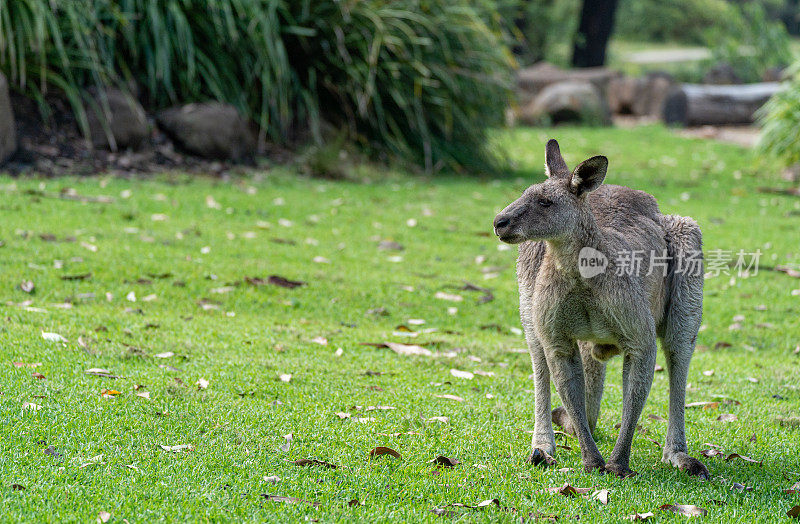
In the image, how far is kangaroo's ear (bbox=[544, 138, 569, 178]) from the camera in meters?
4.22

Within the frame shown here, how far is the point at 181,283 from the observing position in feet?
23.5

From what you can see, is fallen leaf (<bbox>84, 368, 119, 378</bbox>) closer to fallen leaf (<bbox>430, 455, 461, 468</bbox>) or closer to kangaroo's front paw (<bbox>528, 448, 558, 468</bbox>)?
fallen leaf (<bbox>430, 455, 461, 468</bbox>)

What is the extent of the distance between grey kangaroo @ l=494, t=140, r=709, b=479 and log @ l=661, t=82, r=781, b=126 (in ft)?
54.2

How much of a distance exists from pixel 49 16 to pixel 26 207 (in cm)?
257

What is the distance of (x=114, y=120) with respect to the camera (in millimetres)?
10547

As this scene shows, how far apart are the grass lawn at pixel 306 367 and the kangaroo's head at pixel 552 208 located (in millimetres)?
1129

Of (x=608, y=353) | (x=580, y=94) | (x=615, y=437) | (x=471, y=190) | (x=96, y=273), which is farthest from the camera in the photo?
(x=580, y=94)

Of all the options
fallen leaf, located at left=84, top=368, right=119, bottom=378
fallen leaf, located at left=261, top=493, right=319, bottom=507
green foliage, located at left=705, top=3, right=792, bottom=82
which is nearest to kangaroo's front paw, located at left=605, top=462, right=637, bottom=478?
fallen leaf, located at left=261, top=493, right=319, bottom=507

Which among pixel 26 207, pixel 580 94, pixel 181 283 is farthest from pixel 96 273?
pixel 580 94

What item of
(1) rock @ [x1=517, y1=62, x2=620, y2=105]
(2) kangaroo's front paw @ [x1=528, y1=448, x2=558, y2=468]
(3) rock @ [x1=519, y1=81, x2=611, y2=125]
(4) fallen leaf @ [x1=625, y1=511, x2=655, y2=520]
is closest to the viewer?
(4) fallen leaf @ [x1=625, y1=511, x2=655, y2=520]

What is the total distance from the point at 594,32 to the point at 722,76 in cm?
378

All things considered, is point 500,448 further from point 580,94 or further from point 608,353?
point 580,94

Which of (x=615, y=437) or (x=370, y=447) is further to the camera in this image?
(x=615, y=437)

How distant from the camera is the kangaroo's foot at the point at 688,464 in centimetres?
441
